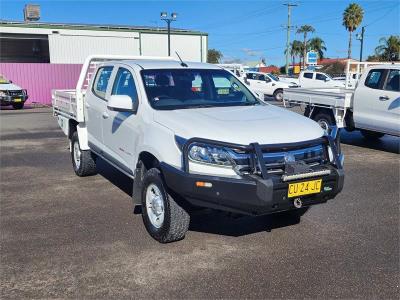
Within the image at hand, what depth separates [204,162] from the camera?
3.96 m

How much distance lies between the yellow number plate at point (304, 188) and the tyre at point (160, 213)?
3.44ft

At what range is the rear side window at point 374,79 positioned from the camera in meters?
9.51

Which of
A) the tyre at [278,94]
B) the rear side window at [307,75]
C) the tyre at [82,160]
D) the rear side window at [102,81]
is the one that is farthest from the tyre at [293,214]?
the rear side window at [307,75]

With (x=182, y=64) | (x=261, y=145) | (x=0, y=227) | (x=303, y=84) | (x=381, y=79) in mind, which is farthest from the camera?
(x=303, y=84)

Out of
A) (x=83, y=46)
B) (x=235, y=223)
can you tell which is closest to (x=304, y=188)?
(x=235, y=223)

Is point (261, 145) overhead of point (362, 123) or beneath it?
overhead

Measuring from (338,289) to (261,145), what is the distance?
132 centimetres

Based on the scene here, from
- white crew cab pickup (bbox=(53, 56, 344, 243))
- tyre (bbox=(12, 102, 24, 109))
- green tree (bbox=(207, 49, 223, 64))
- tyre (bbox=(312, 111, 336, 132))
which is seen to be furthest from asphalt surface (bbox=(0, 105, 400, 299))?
green tree (bbox=(207, 49, 223, 64))

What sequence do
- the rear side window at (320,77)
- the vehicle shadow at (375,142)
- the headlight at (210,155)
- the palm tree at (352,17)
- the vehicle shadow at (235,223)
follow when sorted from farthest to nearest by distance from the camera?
the palm tree at (352,17) → the rear side window at (320,77) → the vehicle shadow at (375,142) → the vehicle shadow at (235,223) → the headlight at (210,155)

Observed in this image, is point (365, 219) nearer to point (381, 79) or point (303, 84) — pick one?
point (381, 79)

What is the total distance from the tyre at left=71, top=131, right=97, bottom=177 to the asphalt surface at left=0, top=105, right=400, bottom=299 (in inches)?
14.6

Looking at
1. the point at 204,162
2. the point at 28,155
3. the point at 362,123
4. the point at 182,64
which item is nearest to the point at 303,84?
the point at 362,123

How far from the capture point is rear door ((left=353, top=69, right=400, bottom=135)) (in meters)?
9.07

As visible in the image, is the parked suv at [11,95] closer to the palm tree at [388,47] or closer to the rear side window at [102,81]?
the rear side window at [102,81]
